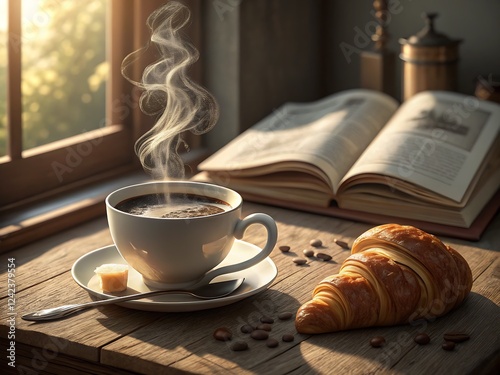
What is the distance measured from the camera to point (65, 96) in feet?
5.86

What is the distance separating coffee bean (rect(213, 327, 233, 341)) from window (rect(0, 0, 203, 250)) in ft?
2.19

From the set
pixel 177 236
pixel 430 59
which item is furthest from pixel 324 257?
pixel 430 59

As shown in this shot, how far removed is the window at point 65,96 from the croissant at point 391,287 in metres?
0.74

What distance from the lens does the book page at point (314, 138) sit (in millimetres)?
1620

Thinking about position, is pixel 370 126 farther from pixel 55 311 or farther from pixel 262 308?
pixel 55 311

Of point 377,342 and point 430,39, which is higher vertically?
point 430,39

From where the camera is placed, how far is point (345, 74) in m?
2.44

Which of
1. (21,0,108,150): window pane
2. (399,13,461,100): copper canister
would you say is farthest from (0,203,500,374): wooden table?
(399,13,461,100): copper canister

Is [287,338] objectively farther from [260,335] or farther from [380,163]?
A: [380,163]

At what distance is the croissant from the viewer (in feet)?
3.55

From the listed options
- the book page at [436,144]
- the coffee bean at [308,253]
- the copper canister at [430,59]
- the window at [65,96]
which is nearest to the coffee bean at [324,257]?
the coffee bean at [308,253]

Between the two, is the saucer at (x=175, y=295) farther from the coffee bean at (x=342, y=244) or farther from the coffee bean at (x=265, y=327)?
the coffee bean at (x=342, y=244)

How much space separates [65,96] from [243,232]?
80 centimetres

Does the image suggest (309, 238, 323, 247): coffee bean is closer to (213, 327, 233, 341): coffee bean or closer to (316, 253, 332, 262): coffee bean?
(316, 253, 332, 262): coffee bean
